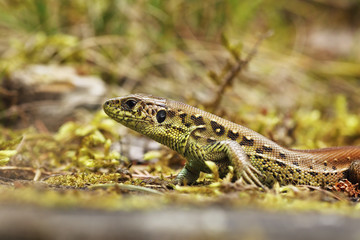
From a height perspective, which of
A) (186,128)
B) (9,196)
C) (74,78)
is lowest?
(9,196)

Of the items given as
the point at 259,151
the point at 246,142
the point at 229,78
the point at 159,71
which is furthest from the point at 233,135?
the point at 159,71

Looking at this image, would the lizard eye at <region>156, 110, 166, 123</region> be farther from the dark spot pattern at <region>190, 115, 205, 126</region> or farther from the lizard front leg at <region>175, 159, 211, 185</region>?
the lizard front leg at <region>175, 159, 211, 185</region>

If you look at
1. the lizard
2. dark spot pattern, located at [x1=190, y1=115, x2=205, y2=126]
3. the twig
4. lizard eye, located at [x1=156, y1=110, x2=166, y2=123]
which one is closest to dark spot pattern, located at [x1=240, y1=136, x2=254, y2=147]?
the lizard

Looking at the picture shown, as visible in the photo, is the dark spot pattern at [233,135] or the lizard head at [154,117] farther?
the lizard head at [154,117]

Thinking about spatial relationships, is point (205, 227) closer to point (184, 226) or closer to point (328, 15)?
point (184, 226)

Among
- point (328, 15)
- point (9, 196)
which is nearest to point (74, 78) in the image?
point (9, 196)

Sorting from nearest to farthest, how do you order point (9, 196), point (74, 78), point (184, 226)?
1. point (184, 226)
2. point (9, 196)
3. point (74, 78)

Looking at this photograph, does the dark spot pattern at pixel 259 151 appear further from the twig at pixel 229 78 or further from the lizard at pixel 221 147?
the twig at pixel 229 78

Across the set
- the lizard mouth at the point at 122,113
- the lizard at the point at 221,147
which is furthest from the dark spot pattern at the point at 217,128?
the lizard mouth at the point at 122,113

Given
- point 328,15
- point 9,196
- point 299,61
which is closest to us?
point 9,196
